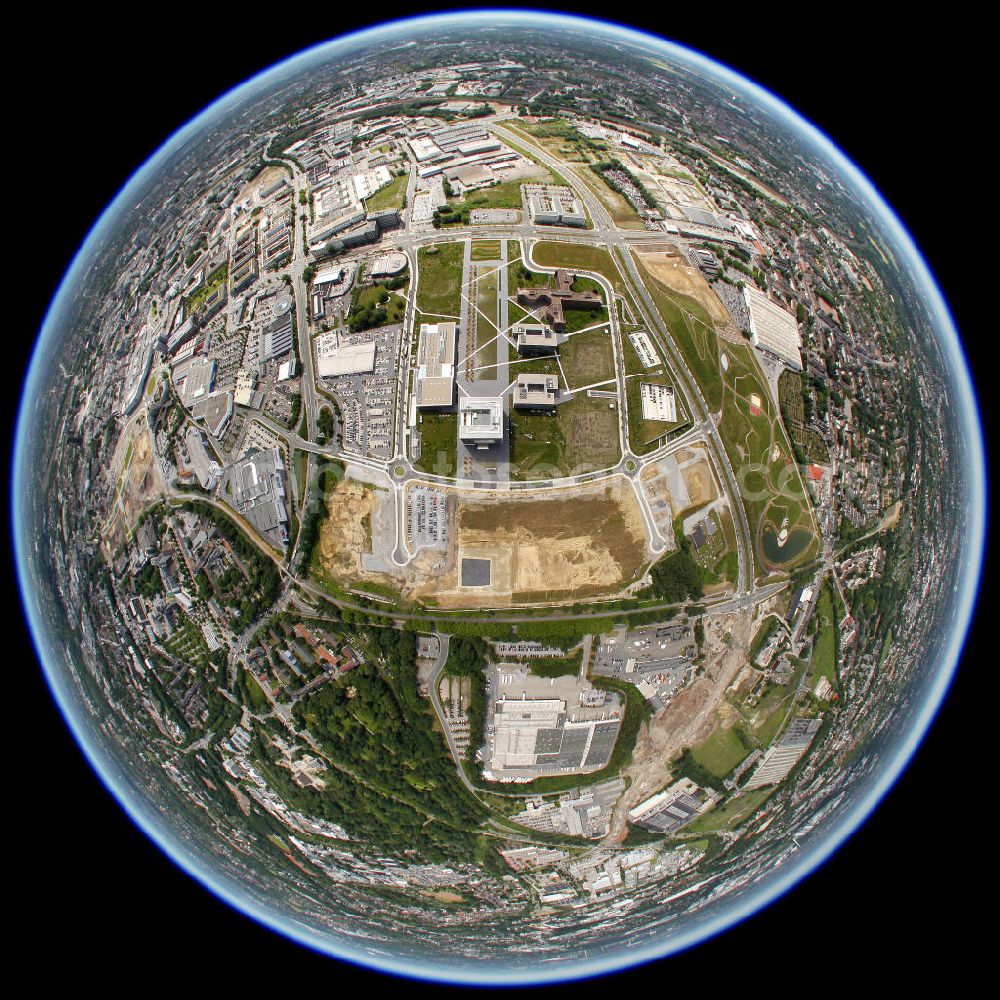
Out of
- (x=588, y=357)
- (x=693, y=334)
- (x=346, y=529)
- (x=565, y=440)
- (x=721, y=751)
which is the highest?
(x=693, y=334)

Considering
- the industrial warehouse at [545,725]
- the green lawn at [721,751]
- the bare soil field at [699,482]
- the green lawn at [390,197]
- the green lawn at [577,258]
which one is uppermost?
the green lawn at [390,197]

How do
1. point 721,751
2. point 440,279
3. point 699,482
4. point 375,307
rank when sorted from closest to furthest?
point 699,482 < point 721,751 < point 375,307 < point 440,279

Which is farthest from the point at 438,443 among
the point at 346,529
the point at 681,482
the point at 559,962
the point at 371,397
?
the point at 559,962

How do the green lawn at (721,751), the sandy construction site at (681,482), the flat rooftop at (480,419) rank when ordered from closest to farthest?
the flat rooftop at (480,419) < the sandy construction site at (681,482) < the green lawn at (721,751)

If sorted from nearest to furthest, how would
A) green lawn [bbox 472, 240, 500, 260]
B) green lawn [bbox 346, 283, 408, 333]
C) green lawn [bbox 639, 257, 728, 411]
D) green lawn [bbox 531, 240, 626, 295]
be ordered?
green lawn [bbox 639, 257, 728, 411] → green lawn [bbox 346, 283, 408, 333] → green lawn [bbox 531, 240, 626, 295] → green lawn [bbox 472, 240, 500, 260]

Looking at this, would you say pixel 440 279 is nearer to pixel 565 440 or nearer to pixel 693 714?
pixel 565 440

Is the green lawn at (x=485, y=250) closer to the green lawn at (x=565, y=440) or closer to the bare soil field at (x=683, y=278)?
the bare soil field at (x=683, y=278)

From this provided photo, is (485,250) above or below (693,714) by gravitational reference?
above

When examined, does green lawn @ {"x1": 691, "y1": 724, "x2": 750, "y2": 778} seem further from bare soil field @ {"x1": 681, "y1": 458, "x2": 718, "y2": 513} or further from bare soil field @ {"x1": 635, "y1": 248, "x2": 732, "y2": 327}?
bare soil field @ {"x1": 635, "y1": 248, "x2": 732, "y2": 327}

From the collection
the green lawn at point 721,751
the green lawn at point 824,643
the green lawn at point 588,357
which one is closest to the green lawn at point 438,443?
the green lawn at point 588,357

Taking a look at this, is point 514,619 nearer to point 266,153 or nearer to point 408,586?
point 408,586

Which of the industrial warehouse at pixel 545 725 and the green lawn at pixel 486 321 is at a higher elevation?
the green lawn at pixel 486 321

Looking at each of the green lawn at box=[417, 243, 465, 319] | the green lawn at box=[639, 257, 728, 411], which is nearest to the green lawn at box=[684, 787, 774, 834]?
the green lawn at box=[639, 257, 728, 411]
